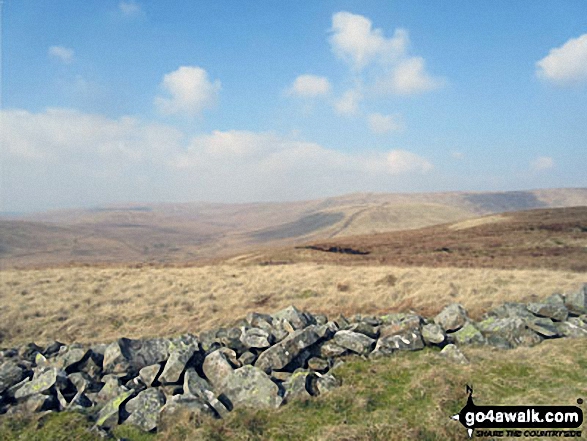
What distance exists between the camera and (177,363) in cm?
862

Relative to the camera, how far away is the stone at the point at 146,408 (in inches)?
283

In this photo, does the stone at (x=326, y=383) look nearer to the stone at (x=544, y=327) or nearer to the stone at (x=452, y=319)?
the stone at (x=452, y=319)

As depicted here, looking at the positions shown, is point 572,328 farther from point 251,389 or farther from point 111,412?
point 111,412

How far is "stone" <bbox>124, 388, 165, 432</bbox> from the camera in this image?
283 inches

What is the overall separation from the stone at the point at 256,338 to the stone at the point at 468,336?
5.78 metres

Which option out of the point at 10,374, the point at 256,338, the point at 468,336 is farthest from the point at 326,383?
the point at 10,374

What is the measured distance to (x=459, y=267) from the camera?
2528cm

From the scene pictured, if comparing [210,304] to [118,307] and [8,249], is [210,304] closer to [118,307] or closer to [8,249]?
[118,307]

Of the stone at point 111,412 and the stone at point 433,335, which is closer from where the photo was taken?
the stone at point 111,412

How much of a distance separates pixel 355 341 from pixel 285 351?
2.16 meters

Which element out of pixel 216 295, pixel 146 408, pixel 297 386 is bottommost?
pixel 216 295

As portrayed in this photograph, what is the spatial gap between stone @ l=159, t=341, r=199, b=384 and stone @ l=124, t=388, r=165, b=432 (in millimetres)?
425

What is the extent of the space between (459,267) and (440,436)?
69.3ft

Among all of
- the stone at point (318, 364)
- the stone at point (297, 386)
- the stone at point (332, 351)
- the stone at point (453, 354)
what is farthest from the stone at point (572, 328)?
the stone at point (297, 386)
